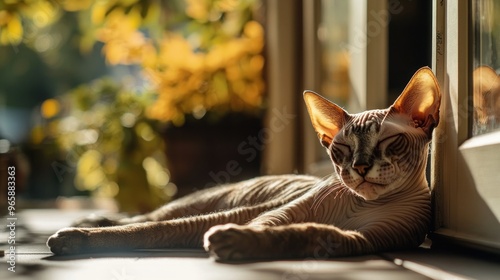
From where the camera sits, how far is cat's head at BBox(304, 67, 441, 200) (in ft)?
4.54

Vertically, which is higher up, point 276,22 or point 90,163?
point 276,22

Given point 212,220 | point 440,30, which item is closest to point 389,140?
point 440,30

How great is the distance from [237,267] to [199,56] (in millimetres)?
2641

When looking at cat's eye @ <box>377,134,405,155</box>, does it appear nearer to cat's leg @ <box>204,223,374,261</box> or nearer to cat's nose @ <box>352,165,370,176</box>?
cat's nose @ <box>352,165,370,176</box>

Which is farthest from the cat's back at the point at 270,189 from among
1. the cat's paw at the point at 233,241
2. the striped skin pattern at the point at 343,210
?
the cat's paw at the point at 233,241

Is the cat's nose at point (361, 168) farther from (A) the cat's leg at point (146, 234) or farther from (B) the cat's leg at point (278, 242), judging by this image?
(A) the cat's leg at point (146, 234)

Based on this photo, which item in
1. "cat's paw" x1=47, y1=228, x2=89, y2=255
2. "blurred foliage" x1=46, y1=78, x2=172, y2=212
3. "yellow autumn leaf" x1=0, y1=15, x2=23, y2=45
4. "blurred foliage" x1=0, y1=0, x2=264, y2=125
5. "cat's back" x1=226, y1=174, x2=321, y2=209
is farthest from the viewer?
"blurred foliage" x1=0, y1=0, x2=264, y2=125

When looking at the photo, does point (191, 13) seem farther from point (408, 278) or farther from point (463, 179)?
point (408, 278)

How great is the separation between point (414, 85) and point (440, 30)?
0.80 feet

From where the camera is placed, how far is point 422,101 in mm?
1440

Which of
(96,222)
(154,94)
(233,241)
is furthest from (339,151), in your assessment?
(154,94)

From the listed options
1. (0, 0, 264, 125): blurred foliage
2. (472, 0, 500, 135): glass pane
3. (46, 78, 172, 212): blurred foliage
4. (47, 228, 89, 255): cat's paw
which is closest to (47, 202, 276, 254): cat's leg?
(47, 228, 89, 255): cat's paw

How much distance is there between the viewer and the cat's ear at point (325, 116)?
1538 millimetres

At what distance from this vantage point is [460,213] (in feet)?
4.83
